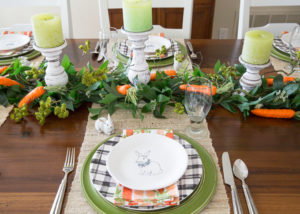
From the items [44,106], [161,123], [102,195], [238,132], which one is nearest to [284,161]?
[238,132]

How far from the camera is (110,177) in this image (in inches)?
26.7

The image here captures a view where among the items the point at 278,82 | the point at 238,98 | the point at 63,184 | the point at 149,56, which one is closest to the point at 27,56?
the point at 149,56

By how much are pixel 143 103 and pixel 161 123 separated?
0.32ft

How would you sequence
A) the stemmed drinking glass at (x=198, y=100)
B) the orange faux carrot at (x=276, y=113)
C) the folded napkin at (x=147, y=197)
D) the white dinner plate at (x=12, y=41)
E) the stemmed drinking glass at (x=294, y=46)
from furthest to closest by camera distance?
the white dinner plate at (x=12, y=41) < the stemmed drinking glass at (x=294, y=46) < the orange faux carrot at (x=276, y=113) < the stemmed drinking glass at (x=198, y=100) < the folded napkin at (x=147, y=197)

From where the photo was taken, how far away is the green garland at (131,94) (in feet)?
2.98

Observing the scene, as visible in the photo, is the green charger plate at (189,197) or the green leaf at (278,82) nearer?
the green charger plate at (189,197)

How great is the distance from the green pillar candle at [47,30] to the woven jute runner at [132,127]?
0.26 m

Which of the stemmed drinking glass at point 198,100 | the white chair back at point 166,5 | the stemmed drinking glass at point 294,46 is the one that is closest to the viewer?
the stemmed drinking glass at point 198,100

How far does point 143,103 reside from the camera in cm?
95

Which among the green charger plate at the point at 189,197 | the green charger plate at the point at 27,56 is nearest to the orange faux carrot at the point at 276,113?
the green charger plate at the point at 189,197

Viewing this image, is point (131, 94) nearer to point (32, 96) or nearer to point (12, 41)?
point (32, 96)

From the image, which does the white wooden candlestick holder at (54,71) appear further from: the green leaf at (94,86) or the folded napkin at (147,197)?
the folded napkin at (147,197)

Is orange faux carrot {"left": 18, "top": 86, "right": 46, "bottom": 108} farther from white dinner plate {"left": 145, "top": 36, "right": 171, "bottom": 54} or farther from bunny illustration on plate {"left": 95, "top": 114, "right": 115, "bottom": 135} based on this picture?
white dinner plate {"left": 145, "top": 36, "right": 171, "bottom": 54}

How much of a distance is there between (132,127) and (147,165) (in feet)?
0.63
